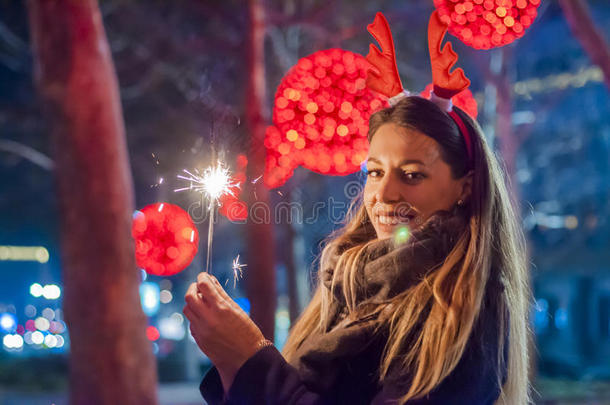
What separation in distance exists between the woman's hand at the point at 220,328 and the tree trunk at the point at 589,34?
4.63 meters

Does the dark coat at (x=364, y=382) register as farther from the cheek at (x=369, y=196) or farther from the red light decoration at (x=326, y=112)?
the red light decoration at (x=326, y=112)

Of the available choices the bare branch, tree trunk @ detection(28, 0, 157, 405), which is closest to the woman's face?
tree trunk @ detection(28, 0, 157, 405)

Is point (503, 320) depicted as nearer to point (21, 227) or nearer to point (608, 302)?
point (608, 302)

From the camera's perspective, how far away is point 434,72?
1.77m

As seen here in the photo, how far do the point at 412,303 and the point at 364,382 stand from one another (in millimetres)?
251

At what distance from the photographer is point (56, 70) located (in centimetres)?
440

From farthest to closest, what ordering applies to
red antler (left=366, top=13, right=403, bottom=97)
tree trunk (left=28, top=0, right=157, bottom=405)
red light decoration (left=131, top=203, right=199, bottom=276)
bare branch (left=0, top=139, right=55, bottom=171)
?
bare branch (left=0, top=139, right=55, bottom=171) < tree trunk (left=28, top=0, right=157, bottom=405) < red light decoration (left=131, top=203, right=199, bottom=276) < red antler (left=366, top=13, right=403, bottom=97)

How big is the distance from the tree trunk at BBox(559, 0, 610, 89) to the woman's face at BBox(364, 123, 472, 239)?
4094 millimetres

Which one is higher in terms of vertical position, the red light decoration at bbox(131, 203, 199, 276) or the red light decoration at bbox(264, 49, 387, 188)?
the red light decoration at bbox(264, 49, 387, 188)

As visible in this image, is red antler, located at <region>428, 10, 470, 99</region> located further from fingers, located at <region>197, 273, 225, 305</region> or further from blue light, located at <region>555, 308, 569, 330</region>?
blue light, located at <region>555, 308, 569, 330</region>

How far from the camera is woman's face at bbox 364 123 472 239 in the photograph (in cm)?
169

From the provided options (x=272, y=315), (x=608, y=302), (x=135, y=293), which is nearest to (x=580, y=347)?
(x=608, y=302)

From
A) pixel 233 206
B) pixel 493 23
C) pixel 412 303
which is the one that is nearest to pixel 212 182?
pixel 233 206

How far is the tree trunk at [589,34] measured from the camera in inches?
200
